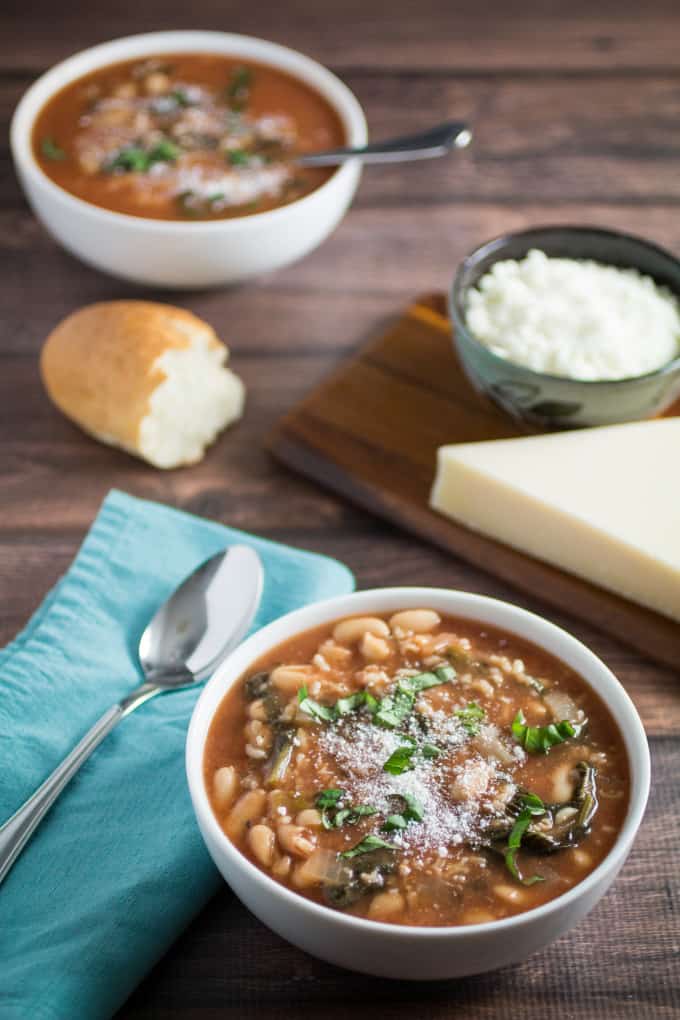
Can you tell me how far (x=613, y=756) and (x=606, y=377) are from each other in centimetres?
120

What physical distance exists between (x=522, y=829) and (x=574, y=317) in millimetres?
1563

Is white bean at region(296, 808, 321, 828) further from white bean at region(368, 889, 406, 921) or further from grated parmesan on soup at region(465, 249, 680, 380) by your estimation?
grated parmesan on soup at region(465, 249, 680, 380)

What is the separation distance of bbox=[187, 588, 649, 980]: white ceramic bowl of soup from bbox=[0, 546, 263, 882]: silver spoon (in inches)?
12.5

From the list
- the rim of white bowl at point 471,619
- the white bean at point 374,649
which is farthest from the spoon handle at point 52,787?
the white bean at point 374,649

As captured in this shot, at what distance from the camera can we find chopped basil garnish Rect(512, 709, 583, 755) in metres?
2.01

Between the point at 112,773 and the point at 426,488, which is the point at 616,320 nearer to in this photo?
the point at 426,488

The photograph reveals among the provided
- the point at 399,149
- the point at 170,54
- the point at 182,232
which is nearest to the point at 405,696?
the point at 182,232

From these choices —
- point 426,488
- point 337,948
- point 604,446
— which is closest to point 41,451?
point 426,488

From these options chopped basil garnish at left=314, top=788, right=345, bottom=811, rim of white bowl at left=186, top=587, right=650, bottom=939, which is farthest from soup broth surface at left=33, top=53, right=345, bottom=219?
chopped basil garnish at left=314, top=788, right=345, bottom=811

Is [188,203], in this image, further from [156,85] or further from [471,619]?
[471,619]

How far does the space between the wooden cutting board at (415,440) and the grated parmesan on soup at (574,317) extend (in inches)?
8.2

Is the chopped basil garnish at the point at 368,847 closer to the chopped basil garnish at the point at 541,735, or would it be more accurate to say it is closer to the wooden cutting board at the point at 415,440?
the chopped basil garnish at the point at 541,735

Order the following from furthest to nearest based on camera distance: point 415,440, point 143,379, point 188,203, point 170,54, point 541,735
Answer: point 170,54, point 188,203, point 415,440, point 143,379, point 541,735

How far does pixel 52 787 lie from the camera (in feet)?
7.04
